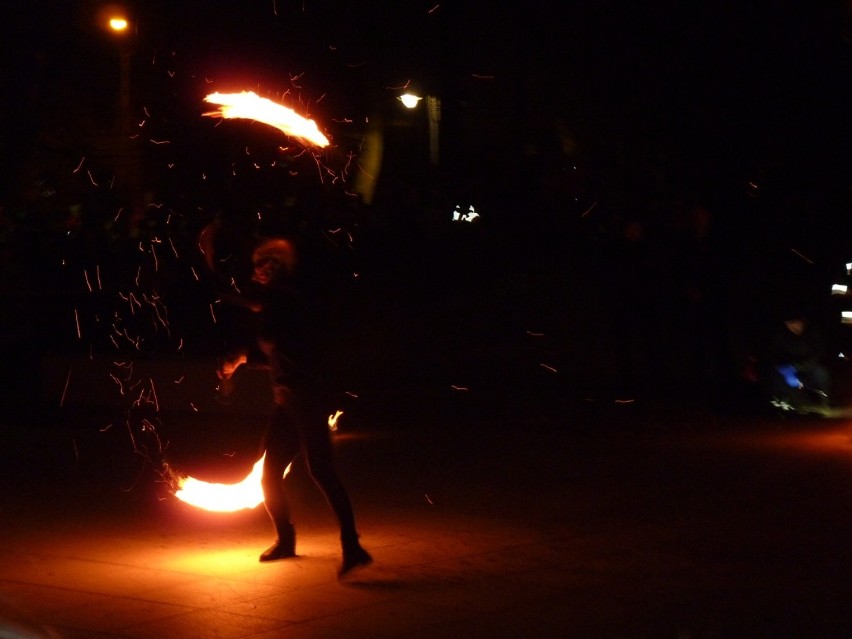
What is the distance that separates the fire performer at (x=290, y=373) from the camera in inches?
302

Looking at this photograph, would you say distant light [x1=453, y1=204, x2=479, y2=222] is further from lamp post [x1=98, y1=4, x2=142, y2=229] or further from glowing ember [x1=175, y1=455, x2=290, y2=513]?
glowing ember [x1=175, y1=455, x2=290, y2=513]

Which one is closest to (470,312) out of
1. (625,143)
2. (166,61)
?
(625,143)

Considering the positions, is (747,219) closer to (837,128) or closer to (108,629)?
(837,128)

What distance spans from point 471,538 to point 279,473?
1498 millimetres

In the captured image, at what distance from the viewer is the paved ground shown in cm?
677

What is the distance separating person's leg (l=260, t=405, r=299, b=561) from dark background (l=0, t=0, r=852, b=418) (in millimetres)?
7831

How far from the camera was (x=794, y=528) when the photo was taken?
8938 millimetres

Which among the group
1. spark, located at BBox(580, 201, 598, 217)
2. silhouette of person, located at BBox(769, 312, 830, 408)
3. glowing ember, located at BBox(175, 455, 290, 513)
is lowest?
glowing ember, located at BBox(175, 455, 290, 513)

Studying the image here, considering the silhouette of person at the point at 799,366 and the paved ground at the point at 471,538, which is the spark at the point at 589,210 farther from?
the paved ground at the point at 471,538

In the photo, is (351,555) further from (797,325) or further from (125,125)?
(125,125)

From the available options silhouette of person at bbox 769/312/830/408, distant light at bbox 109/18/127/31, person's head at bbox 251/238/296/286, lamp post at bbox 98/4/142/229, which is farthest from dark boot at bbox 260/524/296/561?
distant light at bbox 109/18/127/31

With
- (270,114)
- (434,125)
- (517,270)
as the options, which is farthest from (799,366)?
(434,125)

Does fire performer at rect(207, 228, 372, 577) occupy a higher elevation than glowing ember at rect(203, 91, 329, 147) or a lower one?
lower

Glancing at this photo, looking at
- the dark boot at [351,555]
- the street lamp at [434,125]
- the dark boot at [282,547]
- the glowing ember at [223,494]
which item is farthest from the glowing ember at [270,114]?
the street lamp at [434,125]
